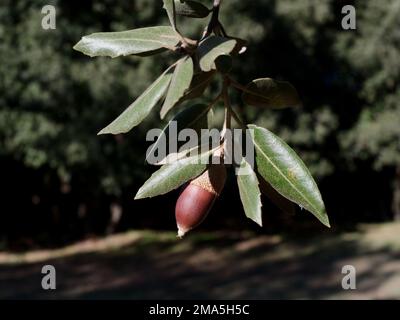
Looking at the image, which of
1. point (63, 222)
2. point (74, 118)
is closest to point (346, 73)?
point (74, 118)

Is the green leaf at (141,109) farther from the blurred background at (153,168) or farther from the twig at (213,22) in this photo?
the blurred background at (153,168)

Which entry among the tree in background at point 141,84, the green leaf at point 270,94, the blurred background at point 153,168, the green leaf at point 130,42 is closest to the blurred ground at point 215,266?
the blurred background at point 153,168

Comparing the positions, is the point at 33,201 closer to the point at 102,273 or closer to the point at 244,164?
the point at 102,273

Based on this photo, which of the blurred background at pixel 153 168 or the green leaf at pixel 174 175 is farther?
the blurred background at pixel 153 168

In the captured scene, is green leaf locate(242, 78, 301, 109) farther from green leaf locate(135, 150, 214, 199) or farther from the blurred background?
the blurred background

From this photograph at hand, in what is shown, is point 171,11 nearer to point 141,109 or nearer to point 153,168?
point 141,109

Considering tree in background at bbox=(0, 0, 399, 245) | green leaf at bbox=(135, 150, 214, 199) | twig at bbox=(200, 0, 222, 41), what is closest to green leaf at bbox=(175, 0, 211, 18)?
twig at bbox=(200, 0, 222, 41)

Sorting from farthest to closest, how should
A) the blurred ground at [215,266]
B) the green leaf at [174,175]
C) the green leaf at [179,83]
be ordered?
the blurred ground at [215,266], the green leaf at [174,175], the green leaf at [179,83]
